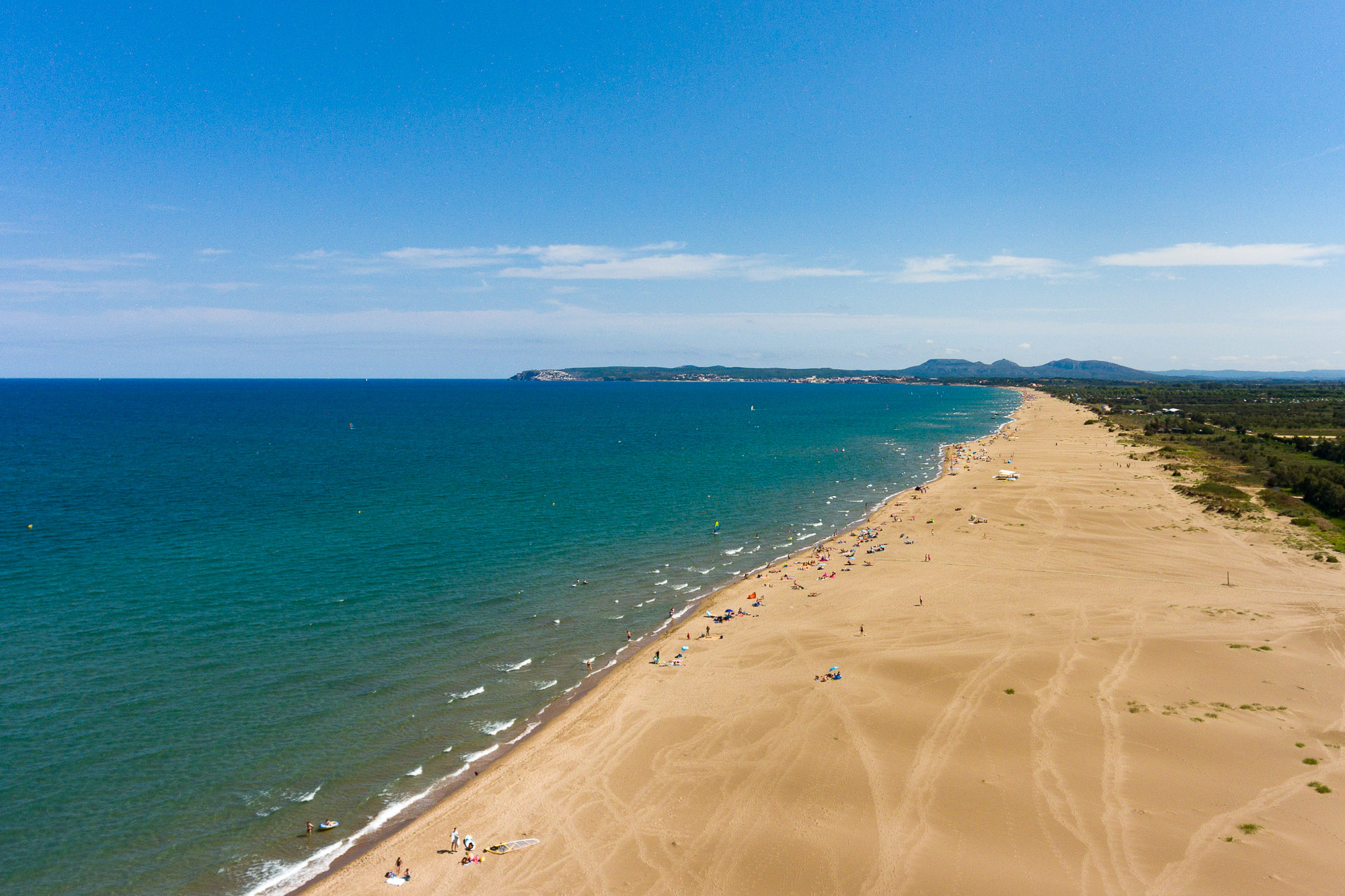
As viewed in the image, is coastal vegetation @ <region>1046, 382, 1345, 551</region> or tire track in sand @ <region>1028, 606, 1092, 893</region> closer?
tire track in sand @ <region>1028, 606, 1092, 893</region>

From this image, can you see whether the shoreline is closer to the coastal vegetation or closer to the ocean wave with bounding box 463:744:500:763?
the ocean wave with bounding box 463:744:500:763

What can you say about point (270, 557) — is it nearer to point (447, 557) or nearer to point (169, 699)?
point (447, 557)

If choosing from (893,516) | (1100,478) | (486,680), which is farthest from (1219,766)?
(1100,478)

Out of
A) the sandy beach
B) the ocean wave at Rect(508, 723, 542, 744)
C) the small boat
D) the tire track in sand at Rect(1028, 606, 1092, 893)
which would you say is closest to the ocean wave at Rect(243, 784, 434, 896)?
the sandy beach

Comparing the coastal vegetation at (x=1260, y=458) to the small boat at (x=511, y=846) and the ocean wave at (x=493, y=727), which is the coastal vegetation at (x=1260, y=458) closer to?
the ocean wave at (x=493, y=727)

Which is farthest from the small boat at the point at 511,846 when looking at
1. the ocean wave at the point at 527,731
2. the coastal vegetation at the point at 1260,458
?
the coastal vegetation at the point at 1260,458

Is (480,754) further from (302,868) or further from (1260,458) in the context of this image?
(1260,458)
